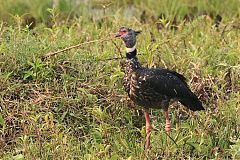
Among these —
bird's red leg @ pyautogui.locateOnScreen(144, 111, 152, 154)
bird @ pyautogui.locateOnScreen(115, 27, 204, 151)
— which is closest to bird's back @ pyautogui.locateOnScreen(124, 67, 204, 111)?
bird @ pyautogui.locateOnScreen(115, 27, 204, 151)

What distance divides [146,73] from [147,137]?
0.53 meters

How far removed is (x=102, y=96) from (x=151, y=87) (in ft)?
2.43

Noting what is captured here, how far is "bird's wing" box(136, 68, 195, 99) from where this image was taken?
5418 millimetres

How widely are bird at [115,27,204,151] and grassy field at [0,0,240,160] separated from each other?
0.18m

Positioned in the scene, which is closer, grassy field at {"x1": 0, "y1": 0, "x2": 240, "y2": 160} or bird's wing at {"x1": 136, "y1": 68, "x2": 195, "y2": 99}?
grassy field at {"x1": 0, "y1": 0, "x2": 240, "y2": 160}

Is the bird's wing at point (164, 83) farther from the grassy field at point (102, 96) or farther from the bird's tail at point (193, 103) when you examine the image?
the grassy field at point (102, 96)

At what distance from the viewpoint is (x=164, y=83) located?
5441 mm

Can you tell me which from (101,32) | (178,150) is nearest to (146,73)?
(178,150)

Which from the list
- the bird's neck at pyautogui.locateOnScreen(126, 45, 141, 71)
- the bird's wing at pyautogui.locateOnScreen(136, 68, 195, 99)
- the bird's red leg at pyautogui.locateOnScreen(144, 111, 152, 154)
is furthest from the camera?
the bird's neck at pyautogui.locateOnScreen(126, 45, 141, 71)

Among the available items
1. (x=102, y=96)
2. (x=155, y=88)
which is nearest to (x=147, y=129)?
(x=155, y=88)

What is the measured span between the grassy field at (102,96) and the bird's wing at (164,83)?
0.86 feet

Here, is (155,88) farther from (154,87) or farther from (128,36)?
(128,36)

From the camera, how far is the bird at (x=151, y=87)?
17.8 feet

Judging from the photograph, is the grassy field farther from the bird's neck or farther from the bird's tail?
the bird's neck
